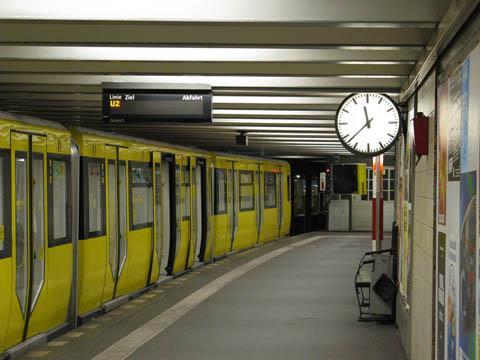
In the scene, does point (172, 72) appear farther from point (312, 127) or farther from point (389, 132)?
point (312, 127)

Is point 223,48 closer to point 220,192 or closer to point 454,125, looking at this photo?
point 454,125

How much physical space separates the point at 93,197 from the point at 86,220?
18.1 inches

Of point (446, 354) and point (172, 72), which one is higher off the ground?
point (172, 72)

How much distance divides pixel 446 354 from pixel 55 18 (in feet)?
11.6

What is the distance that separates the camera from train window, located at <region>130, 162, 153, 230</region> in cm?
1255

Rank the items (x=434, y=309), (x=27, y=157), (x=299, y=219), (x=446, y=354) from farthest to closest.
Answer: (x=299, y=219) < (x=27, y=157) < (x=434, y=309) < (x=446, y=354)

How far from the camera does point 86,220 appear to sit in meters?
10.4

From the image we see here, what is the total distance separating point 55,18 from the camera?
6.23 meters

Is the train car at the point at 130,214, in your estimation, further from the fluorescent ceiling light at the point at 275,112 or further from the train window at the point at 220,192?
the train window at the point at 220,192

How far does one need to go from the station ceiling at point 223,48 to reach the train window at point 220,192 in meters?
6.34

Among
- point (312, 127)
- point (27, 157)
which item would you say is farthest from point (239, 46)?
point (312, 127)

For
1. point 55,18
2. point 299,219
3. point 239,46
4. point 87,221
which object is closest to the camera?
point 55,18

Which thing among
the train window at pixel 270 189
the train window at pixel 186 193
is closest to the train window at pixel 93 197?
the train window at pixel 186 193

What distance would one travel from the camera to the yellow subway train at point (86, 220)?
826 centimetres
